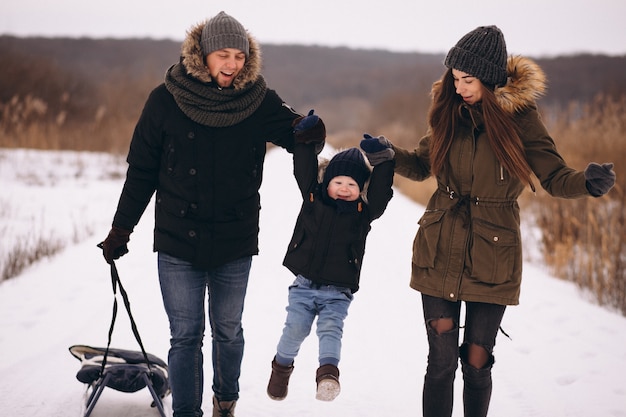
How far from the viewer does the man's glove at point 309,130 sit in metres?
3.31

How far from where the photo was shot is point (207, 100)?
3.13 metres

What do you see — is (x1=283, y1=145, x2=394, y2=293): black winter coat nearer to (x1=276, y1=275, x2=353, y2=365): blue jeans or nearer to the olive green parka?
(x1=276, y1=275, x2=353, y2=365): blue jeans

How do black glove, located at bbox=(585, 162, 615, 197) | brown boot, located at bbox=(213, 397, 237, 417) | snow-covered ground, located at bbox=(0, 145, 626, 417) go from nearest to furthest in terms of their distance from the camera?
1. black glove, located at bbox=(585, 162, 615, 197)
2. brown boot, located at bbox=(213, 397, 237, 417)
3. snow-covered ground, located at bbox=(0, 145, 626, 417)

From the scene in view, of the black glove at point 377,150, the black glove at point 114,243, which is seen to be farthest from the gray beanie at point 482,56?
the black glove at point 114,243

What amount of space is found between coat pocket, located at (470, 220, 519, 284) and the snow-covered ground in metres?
1.28

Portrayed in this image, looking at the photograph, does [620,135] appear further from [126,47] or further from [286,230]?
[126,47]

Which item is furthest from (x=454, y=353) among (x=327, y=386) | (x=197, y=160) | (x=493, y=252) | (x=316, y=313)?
(x=197, y=160)

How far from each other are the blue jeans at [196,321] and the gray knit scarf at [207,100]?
690mm

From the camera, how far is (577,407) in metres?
4.07

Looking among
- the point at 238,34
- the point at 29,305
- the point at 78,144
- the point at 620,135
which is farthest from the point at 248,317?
the point at 78,144

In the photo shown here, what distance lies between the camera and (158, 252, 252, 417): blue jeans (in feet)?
10.5

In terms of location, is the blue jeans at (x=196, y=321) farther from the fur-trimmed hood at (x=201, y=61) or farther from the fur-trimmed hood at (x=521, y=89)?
the fur-trimmed hood at (x=521, y=89)

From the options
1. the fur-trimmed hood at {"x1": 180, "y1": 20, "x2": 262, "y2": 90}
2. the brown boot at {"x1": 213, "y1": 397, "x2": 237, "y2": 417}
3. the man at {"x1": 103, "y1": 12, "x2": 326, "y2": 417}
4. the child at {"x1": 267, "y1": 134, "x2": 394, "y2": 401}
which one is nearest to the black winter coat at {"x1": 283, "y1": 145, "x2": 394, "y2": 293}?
the child at {"x1": 267, "y1": 134, "x2": 394, "y2": 401}

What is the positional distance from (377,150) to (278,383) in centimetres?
123
